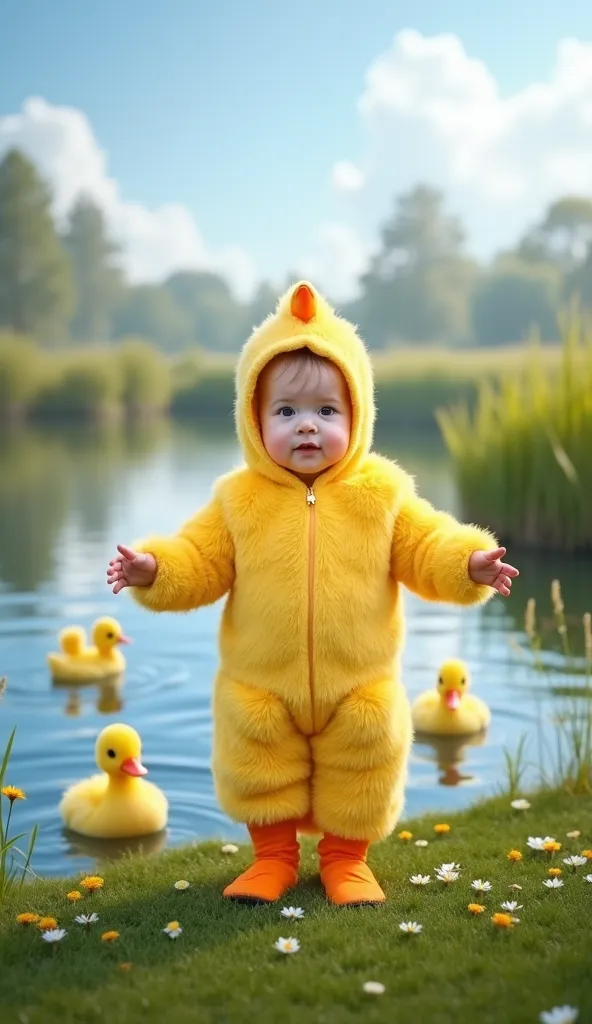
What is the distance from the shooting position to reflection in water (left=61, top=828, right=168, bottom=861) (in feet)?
15.3

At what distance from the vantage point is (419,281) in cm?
6644

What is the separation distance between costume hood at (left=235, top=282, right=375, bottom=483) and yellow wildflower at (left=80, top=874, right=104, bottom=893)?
1.26m

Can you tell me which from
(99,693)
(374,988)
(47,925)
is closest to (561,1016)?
(374,988)

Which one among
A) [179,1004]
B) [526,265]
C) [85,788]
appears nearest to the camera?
[179,1004]

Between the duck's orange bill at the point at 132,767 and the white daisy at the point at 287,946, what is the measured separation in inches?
66.5

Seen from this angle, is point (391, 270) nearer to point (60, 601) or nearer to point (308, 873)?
point (60, 601)

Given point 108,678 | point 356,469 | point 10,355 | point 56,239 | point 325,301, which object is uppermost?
point 56,239

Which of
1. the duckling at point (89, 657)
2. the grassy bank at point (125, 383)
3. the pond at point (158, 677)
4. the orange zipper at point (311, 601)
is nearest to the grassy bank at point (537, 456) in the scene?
the pond at point (158, 677)

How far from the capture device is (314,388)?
3.56 m

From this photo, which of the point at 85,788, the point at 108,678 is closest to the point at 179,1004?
the point at 85,788

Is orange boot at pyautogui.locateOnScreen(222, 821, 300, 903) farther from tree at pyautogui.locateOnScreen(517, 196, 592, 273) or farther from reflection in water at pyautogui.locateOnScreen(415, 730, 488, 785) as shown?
tree at pyautogui.locateOnScreen(517, 196, 592, 273)

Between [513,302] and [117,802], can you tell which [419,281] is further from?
[117,802]

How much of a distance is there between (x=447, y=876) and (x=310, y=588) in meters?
0.92

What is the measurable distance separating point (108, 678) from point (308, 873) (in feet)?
11.8
